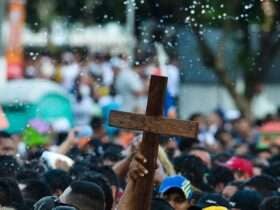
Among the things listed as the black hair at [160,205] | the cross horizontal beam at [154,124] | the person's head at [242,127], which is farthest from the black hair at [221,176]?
the person's head at [242,127]

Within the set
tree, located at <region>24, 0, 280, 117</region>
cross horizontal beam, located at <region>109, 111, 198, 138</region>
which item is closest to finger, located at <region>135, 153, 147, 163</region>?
cross horizontal beam, located at <region>109, 111, 198, 138</region>

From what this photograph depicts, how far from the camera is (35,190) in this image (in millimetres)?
11750

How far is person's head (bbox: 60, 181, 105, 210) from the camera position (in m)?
10.6

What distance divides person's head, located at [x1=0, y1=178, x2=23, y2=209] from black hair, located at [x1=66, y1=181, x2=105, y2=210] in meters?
0.37

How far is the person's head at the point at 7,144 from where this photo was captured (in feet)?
48.7

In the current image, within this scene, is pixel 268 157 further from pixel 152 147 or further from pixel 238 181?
pixel 152 147

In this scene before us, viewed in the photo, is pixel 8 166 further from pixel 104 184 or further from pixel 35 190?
pixel 104 184

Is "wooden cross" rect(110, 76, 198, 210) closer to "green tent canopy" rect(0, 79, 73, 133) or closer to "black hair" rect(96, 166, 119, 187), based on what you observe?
"black hair" rect(96, 166, 119, 187)

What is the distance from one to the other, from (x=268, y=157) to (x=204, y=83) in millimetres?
11965

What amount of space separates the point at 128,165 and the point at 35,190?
1.64 meters

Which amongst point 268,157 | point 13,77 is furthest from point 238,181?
point 13,77

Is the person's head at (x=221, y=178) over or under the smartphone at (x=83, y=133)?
over

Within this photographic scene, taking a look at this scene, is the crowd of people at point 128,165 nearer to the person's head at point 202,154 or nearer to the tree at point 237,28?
the person's head at point 202,154

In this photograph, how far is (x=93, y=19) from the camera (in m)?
31.2
